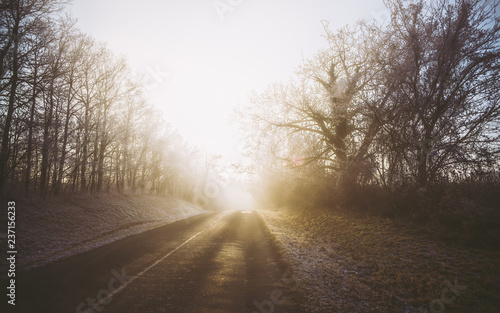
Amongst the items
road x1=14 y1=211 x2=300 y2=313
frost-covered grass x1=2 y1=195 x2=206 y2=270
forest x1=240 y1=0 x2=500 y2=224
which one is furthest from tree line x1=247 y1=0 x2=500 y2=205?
frost-covered grass x1=2 y1=195 x2=206 y2=270

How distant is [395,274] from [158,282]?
621 cm

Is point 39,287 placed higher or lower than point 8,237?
lower

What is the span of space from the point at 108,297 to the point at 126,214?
523 inches

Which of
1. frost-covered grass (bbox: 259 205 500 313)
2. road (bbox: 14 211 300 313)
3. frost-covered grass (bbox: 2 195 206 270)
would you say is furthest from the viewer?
frost-covered grass (bbox: 2 195 206 270)

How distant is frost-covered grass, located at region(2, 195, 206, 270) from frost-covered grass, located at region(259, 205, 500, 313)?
839 centimetres

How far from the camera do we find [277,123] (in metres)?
15.6

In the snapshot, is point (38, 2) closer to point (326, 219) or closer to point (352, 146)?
point (352, 146)

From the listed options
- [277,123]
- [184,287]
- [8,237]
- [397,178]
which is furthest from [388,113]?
[8,237]

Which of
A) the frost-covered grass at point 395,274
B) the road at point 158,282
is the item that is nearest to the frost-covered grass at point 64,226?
the road at point 158,282

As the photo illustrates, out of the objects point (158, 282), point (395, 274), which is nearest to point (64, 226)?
point (158, 282)

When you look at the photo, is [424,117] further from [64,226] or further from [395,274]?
[64,226]

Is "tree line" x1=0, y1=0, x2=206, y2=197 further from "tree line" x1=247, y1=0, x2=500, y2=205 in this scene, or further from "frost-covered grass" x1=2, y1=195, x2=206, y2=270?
"tree line" x1=247, y1=0, x2=500, y2=205

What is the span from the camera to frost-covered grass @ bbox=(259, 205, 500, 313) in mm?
4473

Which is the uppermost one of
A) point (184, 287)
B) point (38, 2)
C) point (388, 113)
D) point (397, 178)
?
point (38, 2)
